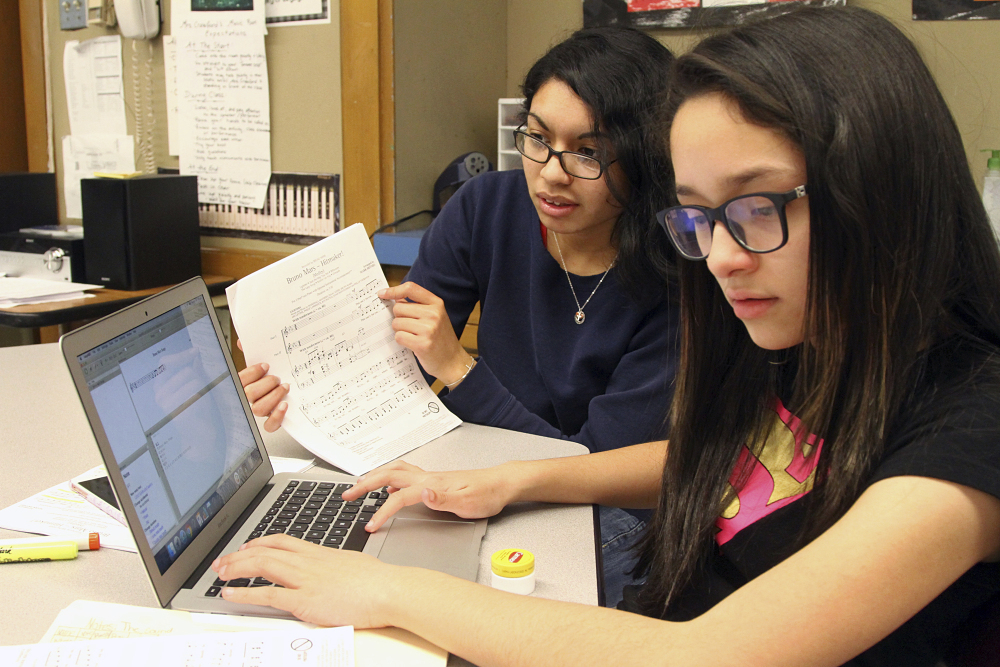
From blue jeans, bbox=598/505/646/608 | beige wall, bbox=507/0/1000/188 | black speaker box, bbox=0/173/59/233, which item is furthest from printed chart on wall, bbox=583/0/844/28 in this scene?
black speaker box, bbox=0/173/59/233

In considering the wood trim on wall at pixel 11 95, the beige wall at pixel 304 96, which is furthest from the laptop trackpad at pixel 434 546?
the wood trim on wall at pixel 11 95

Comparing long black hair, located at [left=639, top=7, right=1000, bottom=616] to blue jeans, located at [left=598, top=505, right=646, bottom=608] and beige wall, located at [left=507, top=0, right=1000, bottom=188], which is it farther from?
beige wall, located at [left=507, top=0, right=1000, bottom=188]

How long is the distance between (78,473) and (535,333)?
72 centimetres

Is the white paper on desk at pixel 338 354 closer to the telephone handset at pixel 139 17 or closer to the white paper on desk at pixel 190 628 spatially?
the white paper on desk at pixel 190 628

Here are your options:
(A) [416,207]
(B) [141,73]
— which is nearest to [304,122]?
(A) [416,207]

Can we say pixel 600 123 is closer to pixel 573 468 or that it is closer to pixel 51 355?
pixel 573 468

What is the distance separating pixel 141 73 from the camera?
2607 mm

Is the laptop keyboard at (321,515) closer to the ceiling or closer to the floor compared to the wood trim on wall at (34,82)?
closer to the floor

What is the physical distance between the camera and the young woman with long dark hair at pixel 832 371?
575 mm

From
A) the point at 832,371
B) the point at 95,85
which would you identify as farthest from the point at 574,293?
the point at 95,85

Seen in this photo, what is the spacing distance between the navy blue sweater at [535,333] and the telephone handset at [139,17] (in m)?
1.61

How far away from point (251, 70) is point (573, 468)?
1923mm

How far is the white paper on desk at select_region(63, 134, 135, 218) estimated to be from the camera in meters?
2.70

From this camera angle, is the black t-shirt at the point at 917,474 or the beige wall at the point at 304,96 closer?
the black t-shirt at the point at 917,474
